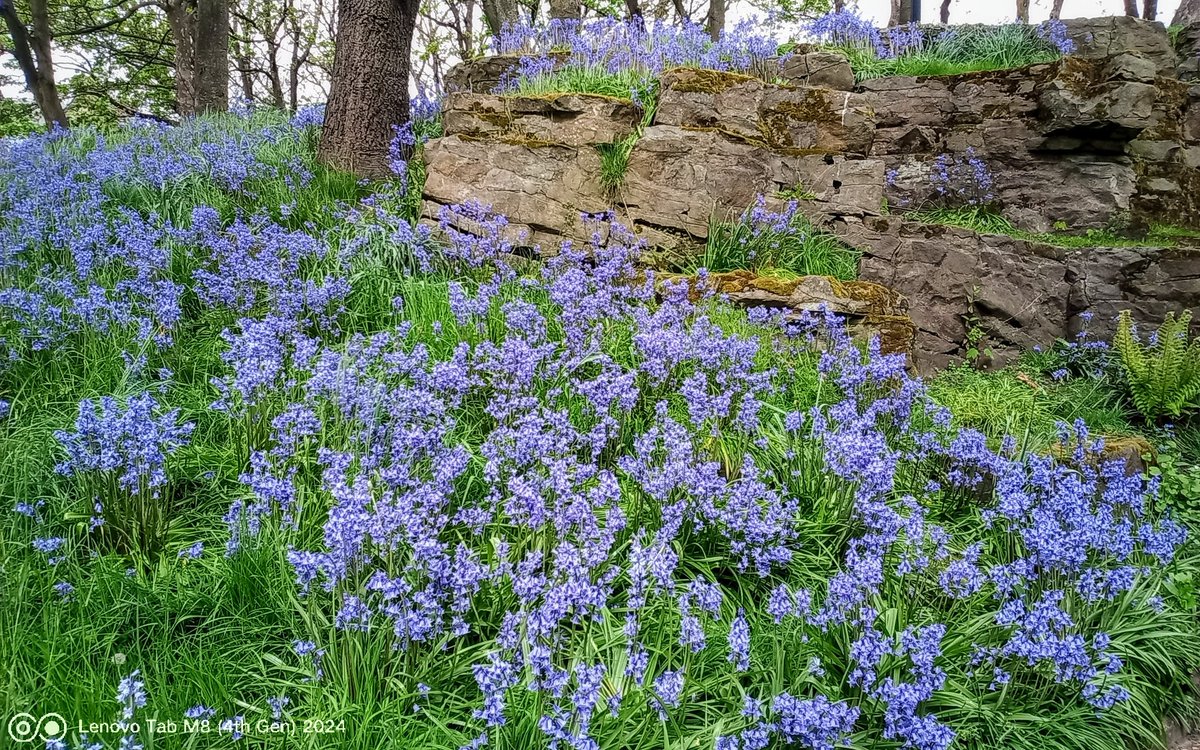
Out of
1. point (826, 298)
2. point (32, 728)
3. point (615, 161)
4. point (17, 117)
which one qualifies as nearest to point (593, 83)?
point (615, 161)

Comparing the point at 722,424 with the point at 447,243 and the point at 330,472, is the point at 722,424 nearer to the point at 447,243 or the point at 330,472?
the point at 330,472

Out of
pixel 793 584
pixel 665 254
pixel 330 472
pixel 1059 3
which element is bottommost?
pixel 793 584

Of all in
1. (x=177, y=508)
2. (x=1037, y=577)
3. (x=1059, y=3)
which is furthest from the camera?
(x=1059, y=3)

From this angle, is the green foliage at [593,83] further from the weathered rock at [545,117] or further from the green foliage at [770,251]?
the green foliage at [770,251]

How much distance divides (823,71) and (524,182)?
3675mm

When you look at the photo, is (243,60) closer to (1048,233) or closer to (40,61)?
(40,61)

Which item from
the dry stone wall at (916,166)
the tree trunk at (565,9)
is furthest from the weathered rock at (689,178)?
the tree trunk at (565,9)

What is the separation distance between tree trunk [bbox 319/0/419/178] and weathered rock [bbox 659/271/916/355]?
3.25 metres

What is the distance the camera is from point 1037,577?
285cm

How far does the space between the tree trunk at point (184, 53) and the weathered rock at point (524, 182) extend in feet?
22.9

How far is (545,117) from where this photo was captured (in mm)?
6395

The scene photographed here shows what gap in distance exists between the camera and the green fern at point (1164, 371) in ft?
15.7

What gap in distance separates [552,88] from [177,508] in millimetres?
5279

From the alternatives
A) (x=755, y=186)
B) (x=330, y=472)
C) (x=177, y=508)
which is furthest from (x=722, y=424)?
(x=755, y=186)
